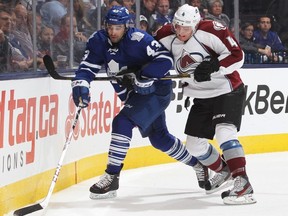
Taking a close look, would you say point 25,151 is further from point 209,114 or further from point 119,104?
point 119,104

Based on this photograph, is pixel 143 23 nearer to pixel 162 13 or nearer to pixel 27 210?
pixel 162 13

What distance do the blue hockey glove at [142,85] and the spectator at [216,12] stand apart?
9.18ft

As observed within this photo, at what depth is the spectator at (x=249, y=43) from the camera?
8.45 meters

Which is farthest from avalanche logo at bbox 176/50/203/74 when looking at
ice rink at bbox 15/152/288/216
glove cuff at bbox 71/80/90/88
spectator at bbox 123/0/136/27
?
spectator at bbox 123/0/136/27

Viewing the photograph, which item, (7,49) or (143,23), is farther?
(143,23)

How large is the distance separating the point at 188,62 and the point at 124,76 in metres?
0.37

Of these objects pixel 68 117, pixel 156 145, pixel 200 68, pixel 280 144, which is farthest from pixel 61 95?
pixel 280 144

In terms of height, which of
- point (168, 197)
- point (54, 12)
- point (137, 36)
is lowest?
point (168, 197)

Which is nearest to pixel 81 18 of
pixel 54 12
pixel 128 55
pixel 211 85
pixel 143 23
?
pixel 54 12

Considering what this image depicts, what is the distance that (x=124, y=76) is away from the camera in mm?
5551

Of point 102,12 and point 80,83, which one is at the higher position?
point 102,12

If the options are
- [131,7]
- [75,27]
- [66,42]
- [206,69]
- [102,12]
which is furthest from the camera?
[131,7]

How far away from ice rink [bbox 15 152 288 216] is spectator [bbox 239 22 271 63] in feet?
5.05

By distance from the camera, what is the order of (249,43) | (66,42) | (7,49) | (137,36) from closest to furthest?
→ (7,49) < (137,36) < (66,42) < (249,43)
